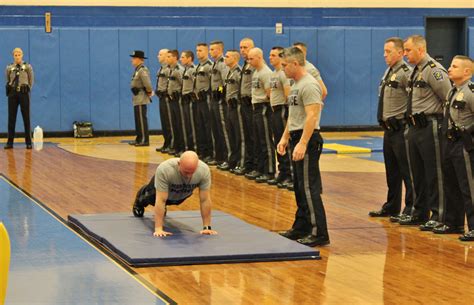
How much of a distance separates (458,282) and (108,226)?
394 cm

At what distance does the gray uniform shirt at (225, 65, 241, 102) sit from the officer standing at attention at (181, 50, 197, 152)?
2.07 m

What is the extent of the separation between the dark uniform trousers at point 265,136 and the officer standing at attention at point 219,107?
5.13 ft

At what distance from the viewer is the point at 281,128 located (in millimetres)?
14383

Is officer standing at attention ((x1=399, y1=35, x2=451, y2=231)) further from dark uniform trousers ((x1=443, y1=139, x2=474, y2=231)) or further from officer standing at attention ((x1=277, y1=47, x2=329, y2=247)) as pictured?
officer standing at attention ((x1=277, y1=47, x2=329, y2=247))

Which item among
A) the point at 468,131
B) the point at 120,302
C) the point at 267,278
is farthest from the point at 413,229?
the point at 120,302

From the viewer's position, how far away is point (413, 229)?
1101cm

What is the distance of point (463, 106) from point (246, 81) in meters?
6.08

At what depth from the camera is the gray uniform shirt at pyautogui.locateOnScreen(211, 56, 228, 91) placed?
1701cm

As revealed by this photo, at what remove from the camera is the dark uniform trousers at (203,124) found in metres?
17.9

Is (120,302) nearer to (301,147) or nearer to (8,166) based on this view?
(301,147)

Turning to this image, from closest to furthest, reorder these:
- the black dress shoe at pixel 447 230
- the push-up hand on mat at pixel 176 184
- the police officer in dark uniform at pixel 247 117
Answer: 1. the push-up hand on mat at pixel 176 184
2. the black dress shoe at pixel 447 230
3. the police officer in dark uniform at pixel 247 117

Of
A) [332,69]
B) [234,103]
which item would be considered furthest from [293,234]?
[332,69]

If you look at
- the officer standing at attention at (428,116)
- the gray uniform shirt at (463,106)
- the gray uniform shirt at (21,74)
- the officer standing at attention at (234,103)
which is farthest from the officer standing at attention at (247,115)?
the gray uniform shirt at (21,74)

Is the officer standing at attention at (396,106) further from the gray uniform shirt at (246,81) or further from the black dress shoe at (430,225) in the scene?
the gray uniform shirt at (246,81)
